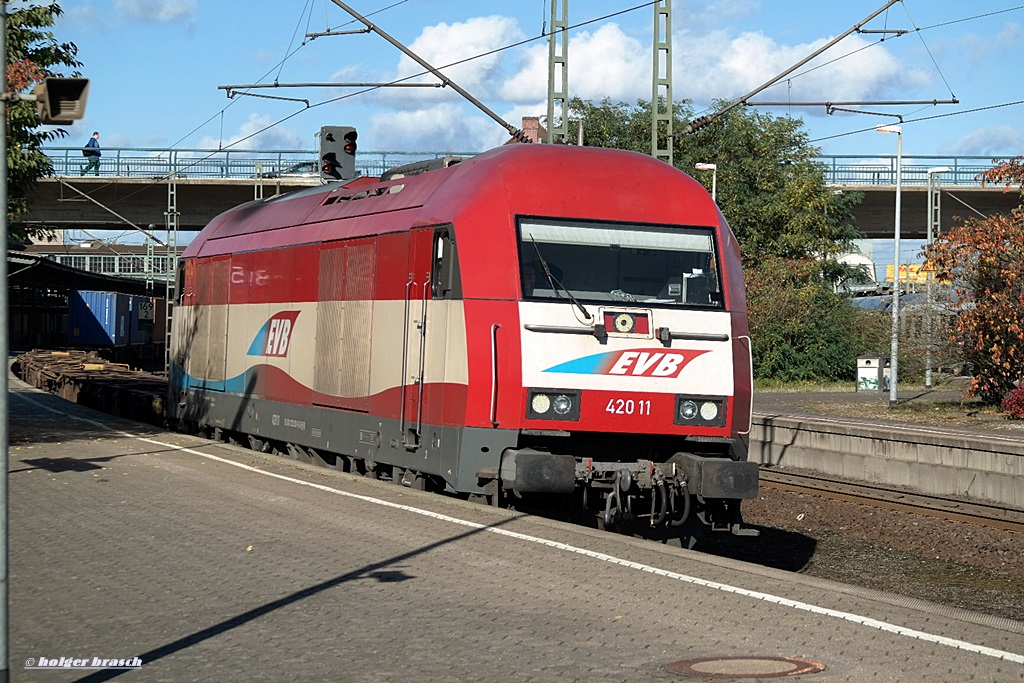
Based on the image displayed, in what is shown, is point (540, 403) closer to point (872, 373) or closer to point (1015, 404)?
point (1015, 404)

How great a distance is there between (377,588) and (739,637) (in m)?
2.53

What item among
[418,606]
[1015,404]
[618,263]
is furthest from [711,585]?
[1015,404]

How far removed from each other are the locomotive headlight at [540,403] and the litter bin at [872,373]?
30.0 meters

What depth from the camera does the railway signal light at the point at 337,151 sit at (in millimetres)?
22828

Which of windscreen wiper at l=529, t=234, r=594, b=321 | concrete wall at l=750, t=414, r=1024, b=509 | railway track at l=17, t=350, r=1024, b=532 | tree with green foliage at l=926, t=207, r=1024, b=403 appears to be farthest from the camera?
tree with green foliage at l=926, t=207, r=1024, b=403

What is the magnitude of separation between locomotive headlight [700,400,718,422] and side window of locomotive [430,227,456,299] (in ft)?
8.31

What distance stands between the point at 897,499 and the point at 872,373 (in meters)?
22.0

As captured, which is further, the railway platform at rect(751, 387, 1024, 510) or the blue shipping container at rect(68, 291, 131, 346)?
the blue shipping container at rect(68, 291, 131, 346)

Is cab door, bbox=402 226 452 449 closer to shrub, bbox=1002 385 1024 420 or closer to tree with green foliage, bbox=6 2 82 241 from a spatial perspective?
tree with green foliage, bbox=6 2 82 241

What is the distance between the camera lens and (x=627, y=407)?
39.9ft

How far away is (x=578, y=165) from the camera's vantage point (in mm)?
12945

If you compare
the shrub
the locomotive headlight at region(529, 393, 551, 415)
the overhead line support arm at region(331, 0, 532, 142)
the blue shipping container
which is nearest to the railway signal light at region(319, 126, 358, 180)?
the overhead line support arm at region(331, 0, 532, 142)

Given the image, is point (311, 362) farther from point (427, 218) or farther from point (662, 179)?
point (662, 179)

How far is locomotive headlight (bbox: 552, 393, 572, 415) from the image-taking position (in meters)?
12.0
